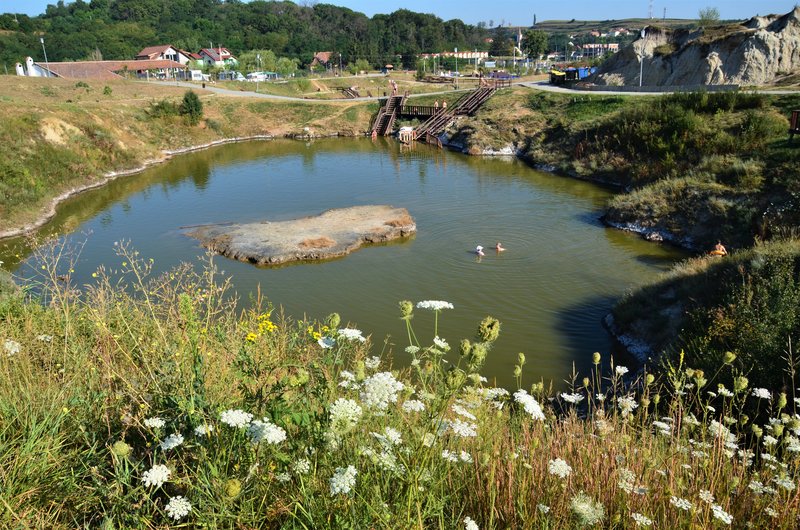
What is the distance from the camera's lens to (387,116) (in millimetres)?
48094

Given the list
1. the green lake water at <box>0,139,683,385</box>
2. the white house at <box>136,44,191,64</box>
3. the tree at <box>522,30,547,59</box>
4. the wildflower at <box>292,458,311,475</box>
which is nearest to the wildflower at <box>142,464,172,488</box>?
the wildflower at <box>292,458,311,475</box>

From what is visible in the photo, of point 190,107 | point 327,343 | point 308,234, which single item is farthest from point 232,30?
point 327,343

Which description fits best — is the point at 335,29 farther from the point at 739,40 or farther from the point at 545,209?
the point at 545,209

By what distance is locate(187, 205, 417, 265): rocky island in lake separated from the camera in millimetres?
18031

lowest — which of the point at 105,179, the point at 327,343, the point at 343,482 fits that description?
the point at 105,179

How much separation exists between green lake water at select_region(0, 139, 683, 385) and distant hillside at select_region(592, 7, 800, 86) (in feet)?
52.4

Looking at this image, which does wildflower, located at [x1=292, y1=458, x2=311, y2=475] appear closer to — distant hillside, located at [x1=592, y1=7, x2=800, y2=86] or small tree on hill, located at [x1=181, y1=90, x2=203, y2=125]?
distant hillside, located at [x1=592, y1=7, x2=800, y2=86]

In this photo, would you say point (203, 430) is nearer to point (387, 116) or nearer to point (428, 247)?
point (428, 247)

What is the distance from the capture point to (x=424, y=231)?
20.8m

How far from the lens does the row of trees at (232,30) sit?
98125mm

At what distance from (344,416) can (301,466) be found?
366 millimetres

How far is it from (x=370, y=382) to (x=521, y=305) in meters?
12.1

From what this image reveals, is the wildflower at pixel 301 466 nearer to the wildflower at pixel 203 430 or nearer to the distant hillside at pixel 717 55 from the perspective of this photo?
the wildflower at pixel 203 430

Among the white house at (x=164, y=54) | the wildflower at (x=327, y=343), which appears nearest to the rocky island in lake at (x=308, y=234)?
the wildflower at (x=327, y=343)
